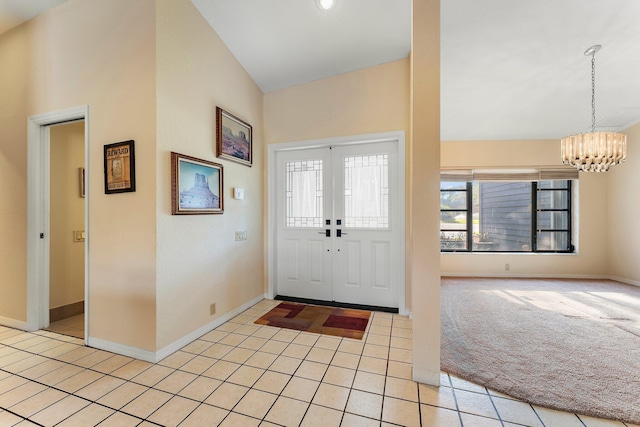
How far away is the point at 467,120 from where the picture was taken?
14.3 feet

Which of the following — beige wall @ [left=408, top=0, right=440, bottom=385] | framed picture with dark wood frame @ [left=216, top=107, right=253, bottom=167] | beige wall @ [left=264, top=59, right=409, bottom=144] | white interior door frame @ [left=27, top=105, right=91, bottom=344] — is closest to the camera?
beige wall @ [left=408, top=0, right=440, bottom=385]

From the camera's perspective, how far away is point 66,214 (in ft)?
10.2

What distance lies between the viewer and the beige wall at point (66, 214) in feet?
9.86

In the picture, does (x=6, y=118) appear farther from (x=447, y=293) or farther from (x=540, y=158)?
(x=540, y=158)

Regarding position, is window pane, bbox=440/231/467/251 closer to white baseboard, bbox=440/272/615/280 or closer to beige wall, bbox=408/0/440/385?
white baseboard, bbox=440/272/615/280

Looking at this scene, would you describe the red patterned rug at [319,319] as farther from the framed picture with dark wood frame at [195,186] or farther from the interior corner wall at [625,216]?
the interior corner wall at [625,216]

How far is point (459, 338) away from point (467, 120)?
11.3ft

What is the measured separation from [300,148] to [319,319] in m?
2.25

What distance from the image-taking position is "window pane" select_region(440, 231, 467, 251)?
17.4 ft

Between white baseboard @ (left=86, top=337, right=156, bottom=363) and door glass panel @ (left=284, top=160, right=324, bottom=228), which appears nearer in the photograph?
white baseboard @ (left=86, top=337, right=156, bottom=363)

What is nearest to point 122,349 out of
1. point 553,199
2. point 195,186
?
point 195,186

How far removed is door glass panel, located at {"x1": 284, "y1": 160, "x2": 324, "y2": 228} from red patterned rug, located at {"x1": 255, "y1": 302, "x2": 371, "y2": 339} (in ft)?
3.66

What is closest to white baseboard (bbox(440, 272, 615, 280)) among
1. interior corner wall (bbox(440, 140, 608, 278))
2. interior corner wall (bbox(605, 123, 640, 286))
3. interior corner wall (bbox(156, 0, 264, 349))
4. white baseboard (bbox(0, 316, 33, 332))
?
interior corner wall (bbox(440, 140, 608, 278))

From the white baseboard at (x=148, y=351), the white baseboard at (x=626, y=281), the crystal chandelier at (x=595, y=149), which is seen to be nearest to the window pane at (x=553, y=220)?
the white baseboard at (x=626, y=281)
